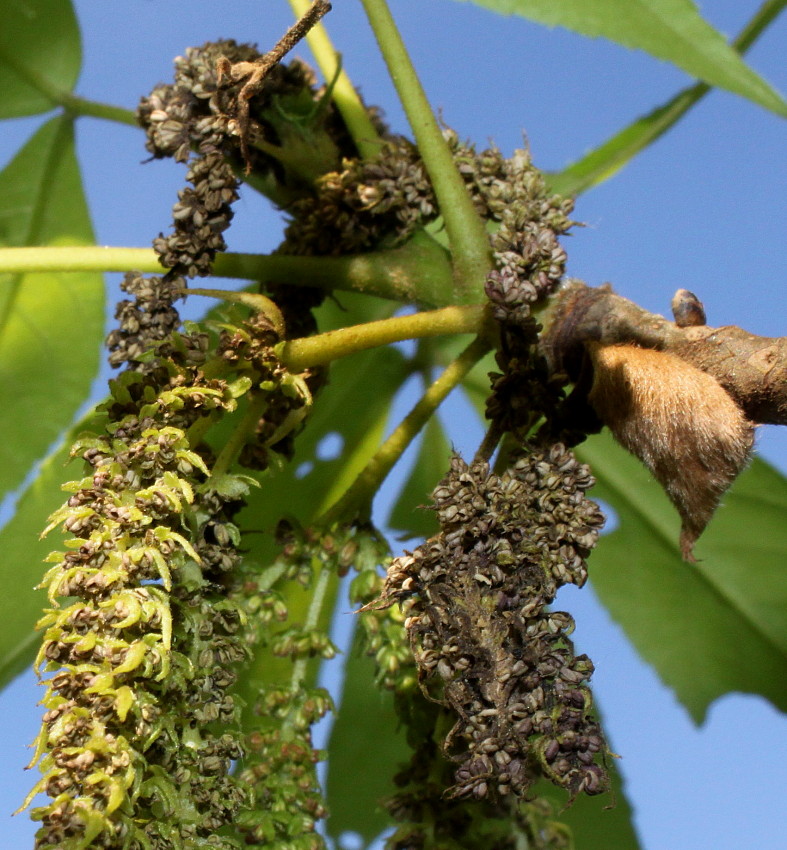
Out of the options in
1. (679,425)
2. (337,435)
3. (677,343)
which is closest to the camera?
(679,425)

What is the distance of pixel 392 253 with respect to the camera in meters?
1.61

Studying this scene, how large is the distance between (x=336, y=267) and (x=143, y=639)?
724 millimetres

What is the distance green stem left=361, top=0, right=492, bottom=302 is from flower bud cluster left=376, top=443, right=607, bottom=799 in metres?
0.41

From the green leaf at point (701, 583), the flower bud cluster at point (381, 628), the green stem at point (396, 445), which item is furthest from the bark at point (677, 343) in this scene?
the green leaf at point (701, 583)

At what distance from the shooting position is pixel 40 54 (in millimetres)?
1928

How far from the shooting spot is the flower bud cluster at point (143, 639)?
100cm

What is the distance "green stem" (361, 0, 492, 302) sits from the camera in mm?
1455

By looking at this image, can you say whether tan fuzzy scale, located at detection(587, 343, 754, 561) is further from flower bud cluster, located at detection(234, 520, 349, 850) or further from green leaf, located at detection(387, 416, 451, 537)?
green leaf, located at detection(387, 416, 451, 537)

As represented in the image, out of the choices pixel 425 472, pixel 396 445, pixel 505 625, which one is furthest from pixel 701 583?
pixel 505 625

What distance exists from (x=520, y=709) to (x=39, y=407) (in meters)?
1.24

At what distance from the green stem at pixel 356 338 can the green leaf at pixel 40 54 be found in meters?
0.91

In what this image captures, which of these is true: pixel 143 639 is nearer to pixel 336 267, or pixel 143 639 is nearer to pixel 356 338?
→ pixel 356 338

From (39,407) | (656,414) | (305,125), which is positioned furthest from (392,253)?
(39,407)

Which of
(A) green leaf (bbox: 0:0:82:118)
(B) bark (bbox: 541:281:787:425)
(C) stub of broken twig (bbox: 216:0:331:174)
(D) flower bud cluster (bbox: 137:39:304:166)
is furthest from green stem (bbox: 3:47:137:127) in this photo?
(B) bark (bbox: 541:281:787:425)
